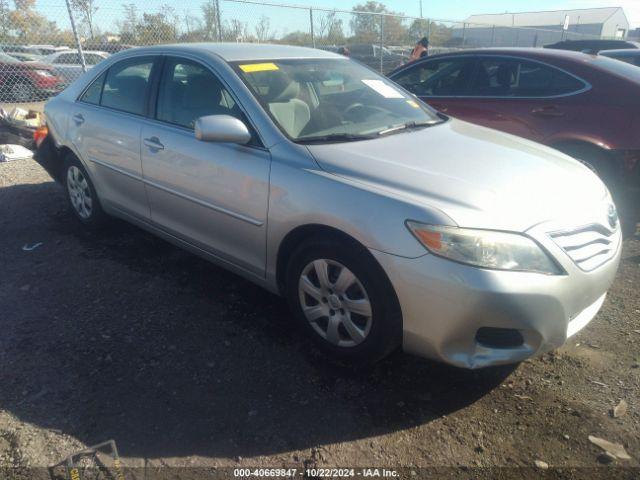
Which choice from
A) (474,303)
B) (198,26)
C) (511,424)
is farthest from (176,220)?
(198,26)

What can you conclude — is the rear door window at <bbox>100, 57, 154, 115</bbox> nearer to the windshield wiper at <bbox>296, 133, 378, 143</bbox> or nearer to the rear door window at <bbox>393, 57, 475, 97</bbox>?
the windshield wiper at <bbox>296, 133, 378, 143</bbox>

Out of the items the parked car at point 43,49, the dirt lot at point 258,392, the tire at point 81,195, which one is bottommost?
the dirt lot at point 258,392

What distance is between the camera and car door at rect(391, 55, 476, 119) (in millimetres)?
5535

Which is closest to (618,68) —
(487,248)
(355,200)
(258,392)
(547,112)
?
(547,112)

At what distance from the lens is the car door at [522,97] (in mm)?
4855

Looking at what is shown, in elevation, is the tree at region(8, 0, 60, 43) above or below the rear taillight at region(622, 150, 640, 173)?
above

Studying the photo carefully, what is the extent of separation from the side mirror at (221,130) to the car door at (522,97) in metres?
3.27

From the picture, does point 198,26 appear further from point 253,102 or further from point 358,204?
point 358,204

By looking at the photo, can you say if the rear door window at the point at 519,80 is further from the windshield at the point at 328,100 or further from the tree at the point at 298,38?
the tree at the point at 298,38

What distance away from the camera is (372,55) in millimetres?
14773

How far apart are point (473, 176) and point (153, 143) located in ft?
7.24

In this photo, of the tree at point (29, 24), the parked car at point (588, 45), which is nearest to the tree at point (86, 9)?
the tree at point (29, 24)

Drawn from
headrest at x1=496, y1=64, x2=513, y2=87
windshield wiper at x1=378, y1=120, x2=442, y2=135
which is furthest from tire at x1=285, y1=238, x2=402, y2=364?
headrest at x1=496, y1=64, x2=513, y2=87

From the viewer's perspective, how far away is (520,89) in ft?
17.0
